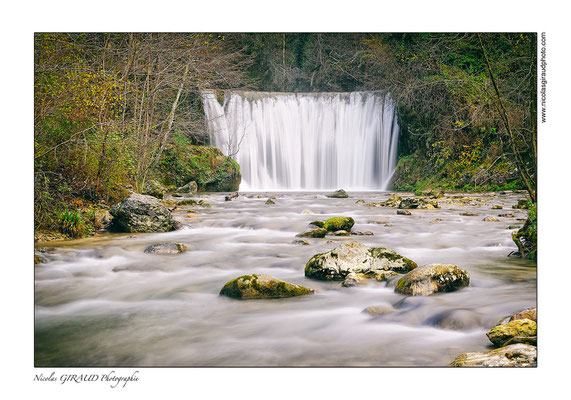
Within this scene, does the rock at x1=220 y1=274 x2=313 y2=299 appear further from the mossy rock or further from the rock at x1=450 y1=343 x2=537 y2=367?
the mossy rock

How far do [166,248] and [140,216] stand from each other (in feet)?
A: 4.06

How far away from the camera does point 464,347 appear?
260 centimetres

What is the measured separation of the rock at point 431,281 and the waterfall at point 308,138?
452 inches

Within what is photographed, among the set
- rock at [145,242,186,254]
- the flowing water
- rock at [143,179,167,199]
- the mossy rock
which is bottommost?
the flowing water

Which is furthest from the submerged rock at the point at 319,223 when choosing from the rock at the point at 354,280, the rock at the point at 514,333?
the rock at the point at 514,333

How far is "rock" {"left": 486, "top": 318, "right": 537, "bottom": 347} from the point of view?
248cm

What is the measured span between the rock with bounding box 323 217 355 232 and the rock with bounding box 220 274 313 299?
2.66 m

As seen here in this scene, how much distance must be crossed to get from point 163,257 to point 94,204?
190cm

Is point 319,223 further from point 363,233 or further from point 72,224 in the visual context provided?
point 72,224

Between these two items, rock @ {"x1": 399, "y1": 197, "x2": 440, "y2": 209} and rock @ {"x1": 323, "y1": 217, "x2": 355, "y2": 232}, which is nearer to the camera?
rock @ {"x1": 323, "y1": 217, "x2": 355, "y2": 232}

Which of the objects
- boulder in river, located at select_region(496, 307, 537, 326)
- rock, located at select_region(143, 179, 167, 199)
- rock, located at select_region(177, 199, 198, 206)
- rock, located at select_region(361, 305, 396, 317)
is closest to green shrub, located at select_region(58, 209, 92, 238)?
rock, located at select_region(361, 305, 396, 317)

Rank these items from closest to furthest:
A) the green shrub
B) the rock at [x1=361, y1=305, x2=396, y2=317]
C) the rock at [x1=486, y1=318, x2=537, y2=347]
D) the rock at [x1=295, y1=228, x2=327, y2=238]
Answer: the rock at [x1=486, y1=318, x2=537, y2=347] → the rock at [x1=361, y1=305, x2=396, y2=317] → the green shrub → the rock at [x1=295, y1=228, x2=327, y2=238]

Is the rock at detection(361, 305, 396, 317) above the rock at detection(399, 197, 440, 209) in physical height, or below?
below

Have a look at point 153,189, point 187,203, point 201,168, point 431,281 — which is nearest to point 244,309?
point 431,281
